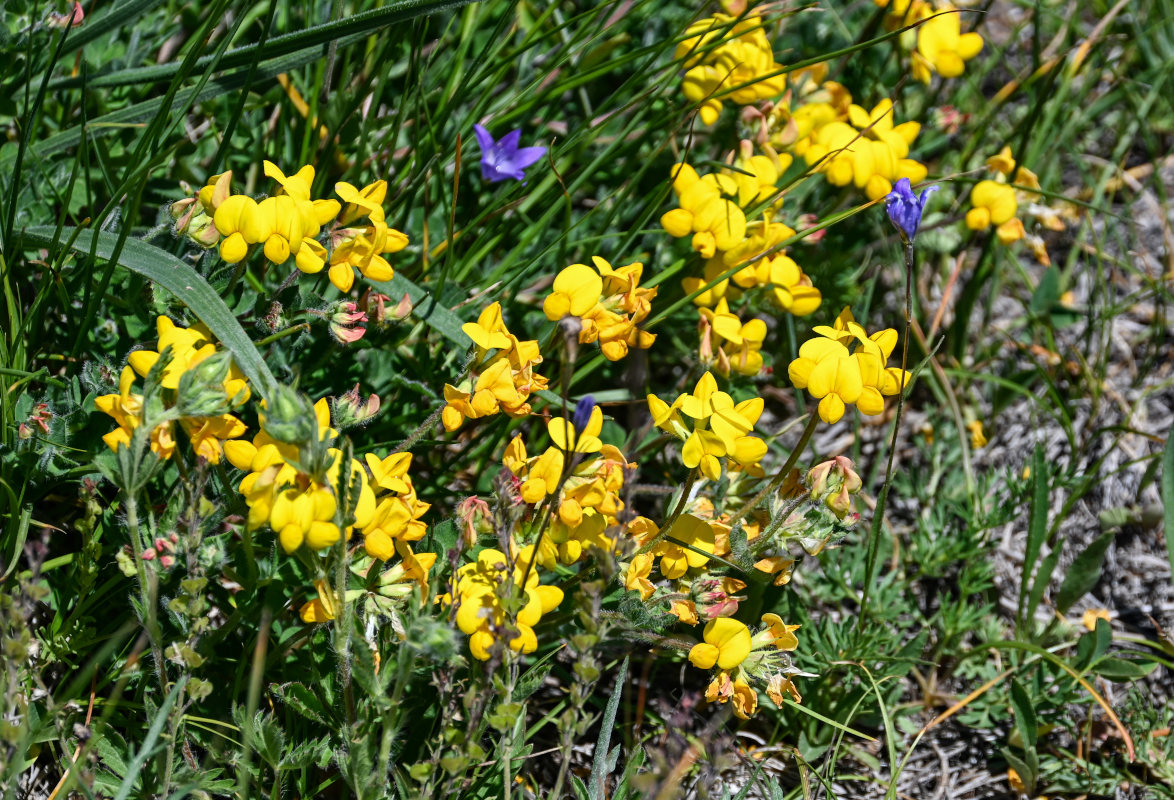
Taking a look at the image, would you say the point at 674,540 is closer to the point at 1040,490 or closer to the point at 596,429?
the point at 596,429

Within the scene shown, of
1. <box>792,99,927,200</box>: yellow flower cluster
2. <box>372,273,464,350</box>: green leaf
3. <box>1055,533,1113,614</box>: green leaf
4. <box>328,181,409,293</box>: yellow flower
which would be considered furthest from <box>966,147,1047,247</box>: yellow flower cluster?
<box>328,181,409,293</box>: yellow flower

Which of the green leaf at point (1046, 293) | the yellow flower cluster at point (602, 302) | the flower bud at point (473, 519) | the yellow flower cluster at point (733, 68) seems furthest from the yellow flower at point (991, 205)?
the flower bud at point (473, 519)

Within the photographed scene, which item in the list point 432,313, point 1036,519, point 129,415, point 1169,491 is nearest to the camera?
point 129,415

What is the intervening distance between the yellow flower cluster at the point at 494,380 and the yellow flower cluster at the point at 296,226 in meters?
0.27

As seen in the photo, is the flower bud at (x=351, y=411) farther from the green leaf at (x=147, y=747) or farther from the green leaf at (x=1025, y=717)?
the green leaf at (x=1025, y=717)

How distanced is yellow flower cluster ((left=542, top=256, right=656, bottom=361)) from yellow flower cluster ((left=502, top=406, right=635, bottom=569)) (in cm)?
21

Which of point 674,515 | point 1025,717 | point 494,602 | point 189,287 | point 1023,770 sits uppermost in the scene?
point 189,287

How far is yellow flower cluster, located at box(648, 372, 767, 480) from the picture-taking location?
1.95m

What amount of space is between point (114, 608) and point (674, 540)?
1.20 metres

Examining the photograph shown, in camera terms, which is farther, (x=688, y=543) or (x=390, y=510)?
(x=688, y=543)

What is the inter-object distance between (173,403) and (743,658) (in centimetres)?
113

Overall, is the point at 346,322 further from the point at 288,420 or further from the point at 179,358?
the point at 288,420

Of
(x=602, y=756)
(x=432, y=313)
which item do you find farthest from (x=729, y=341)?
(x=602, y=756)

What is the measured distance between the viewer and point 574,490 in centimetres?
193
